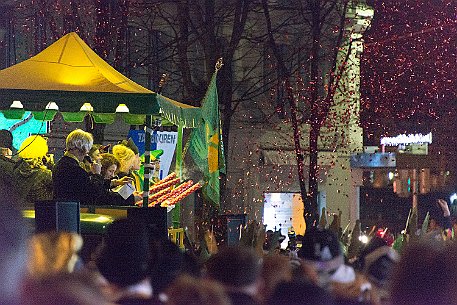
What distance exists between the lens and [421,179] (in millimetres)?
33375

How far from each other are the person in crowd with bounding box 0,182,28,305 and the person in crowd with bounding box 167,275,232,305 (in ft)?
2.06

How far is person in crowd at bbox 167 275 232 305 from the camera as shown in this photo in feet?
12.3

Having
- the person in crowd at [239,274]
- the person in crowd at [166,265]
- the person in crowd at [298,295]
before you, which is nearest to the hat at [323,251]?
the person in crowd at [166,265]

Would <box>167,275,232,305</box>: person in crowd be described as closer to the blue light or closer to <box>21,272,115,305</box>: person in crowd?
<box>21,272,115,305</box>: person in crowd

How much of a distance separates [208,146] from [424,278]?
11152 mm

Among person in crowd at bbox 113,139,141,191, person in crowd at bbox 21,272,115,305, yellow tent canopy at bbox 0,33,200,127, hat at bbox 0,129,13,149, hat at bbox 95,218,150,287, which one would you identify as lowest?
hat at bbox 95,218,150,287

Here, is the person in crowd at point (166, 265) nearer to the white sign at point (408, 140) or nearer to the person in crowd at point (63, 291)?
the person in crowd at point (63, 291)

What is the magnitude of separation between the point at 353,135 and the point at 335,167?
1328 millimetres

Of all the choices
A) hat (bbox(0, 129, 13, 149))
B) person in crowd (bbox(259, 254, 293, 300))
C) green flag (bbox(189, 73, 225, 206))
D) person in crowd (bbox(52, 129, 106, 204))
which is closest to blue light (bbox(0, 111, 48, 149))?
hat (bbox(0, 129, 13, 149))

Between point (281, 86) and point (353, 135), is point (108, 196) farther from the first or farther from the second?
point (353, 135)

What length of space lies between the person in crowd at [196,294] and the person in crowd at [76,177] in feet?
25.9

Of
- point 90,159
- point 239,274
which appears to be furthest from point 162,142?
point 239,274

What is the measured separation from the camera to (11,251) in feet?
14.3

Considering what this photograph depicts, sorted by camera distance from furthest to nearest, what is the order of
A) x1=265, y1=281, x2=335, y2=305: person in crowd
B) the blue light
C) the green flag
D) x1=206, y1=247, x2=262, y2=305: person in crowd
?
the blue light → the green flag → x1=206, y1=247, x2=262, y2=305: person in crowd → x1=265, y1=281, x2=335, y2=305: person in crowd
